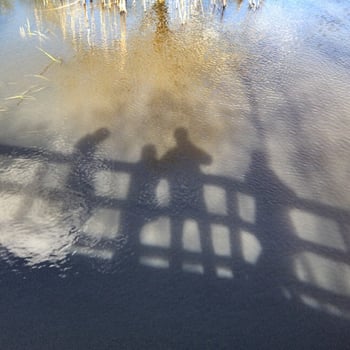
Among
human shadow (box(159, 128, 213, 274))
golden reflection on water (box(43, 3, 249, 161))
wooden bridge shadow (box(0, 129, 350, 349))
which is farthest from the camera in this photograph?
golden reflection on water (box(43, 3, 249, 161))

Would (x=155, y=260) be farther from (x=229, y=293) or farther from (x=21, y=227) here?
(x=21, y=227)

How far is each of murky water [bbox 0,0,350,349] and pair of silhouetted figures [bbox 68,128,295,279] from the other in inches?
0.5

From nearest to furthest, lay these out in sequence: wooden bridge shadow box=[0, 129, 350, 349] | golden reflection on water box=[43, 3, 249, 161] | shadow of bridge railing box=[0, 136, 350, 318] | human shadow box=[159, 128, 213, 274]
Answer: wooden bridge shadow box=[0, 129, 350, 349]
shadow of bridge railing box=[0, 136, 350, 318]
human shadow box=[159, 128, 213, 274]
golden reflection on water box=[43, 3, 249, 161]

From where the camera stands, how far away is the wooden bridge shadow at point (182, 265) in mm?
2057

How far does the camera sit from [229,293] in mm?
2240

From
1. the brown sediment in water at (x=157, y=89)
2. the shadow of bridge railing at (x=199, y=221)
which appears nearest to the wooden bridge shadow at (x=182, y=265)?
the shadow of bridge railing at (x=199, y=221)

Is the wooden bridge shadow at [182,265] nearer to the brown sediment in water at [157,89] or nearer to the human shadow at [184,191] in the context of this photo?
the human shadow at [184,191]

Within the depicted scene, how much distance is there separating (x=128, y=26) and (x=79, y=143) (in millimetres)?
3100

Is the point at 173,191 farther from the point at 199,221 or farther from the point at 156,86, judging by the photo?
the point at 156,86

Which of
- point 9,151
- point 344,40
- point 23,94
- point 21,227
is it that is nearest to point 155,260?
point 21,227

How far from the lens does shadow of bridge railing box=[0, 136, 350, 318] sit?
2.36m

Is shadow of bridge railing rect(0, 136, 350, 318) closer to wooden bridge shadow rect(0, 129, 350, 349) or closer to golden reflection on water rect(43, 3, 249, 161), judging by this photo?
wooden bridge shadow rect(0, 129, 350, 349)

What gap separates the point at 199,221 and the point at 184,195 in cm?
31

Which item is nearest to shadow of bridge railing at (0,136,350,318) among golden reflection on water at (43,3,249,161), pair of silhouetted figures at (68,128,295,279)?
pair of silhouetted figures at (68,128,295,279)
